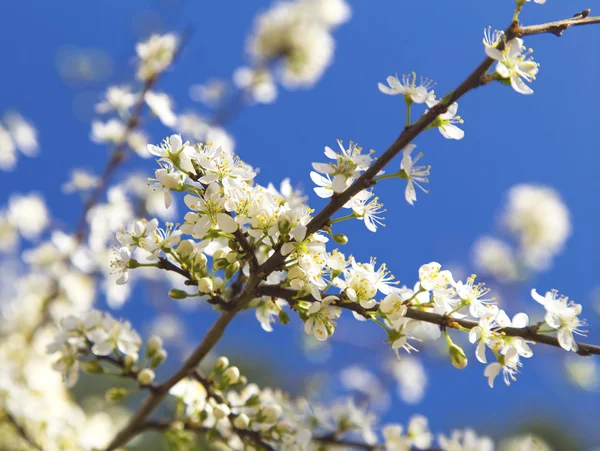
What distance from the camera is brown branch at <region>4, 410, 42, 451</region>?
193 cm

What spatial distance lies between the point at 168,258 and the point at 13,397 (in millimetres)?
1207

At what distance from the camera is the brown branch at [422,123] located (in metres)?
1.11

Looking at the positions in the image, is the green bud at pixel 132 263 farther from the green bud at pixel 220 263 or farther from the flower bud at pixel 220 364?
the flower bud at pixel 220 364

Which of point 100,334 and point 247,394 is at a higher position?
point 247,394

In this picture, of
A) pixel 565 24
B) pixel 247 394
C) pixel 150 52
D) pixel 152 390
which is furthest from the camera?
pixel 150 52

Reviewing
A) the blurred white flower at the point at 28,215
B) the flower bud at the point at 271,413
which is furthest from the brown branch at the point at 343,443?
the blurred white flower at the point at 28,215

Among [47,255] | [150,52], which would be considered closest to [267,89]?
[150,52]

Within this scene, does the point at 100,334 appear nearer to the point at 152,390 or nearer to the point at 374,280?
A: the point at 152,390

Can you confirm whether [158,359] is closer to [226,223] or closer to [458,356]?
[226,223]

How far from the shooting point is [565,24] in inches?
44.7

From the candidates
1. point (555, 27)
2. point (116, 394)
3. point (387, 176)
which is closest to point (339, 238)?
point (387, 176)

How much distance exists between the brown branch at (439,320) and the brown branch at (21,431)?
118cm

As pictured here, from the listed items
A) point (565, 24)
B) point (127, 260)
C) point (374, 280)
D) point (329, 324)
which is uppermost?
point (565, 24)

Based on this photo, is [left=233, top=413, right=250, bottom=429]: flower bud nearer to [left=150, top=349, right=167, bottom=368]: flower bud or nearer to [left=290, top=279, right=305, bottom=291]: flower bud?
[left=150, top=349, right=167, bottom=368]: flower bud
